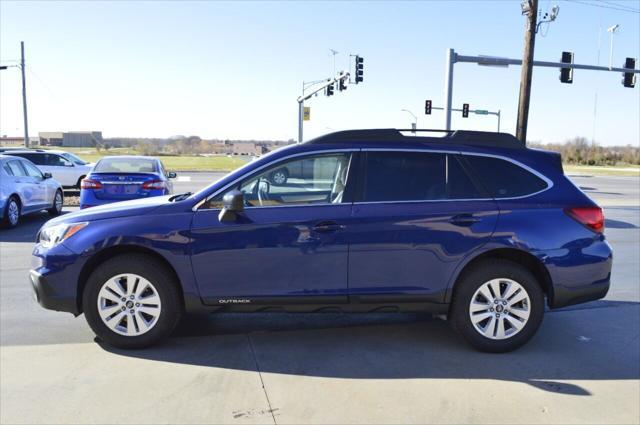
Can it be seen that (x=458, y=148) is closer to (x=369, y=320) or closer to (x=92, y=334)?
(x=369, y=320)

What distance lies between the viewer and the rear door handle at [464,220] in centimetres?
440

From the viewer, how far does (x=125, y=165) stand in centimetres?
1142

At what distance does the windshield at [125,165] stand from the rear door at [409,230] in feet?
24.5

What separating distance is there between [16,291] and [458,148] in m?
5.23

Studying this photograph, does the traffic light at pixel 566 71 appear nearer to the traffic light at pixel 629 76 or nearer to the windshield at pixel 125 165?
the traffic light at pixel 629 76

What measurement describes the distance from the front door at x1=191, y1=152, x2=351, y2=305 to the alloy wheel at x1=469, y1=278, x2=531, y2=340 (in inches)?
45.4

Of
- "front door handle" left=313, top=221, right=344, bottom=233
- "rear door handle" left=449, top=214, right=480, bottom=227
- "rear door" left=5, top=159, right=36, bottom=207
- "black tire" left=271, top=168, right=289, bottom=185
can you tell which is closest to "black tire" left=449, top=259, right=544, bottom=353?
"rear door handle" left=449, top=214, right=480, bottom=227

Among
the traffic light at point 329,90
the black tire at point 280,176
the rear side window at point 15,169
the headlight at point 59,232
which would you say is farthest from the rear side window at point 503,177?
the traffic light at point 329,90

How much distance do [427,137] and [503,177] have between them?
0.74m

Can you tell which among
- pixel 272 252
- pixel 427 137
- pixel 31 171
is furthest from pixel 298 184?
pixel 31 171

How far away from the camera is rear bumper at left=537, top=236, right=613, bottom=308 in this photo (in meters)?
4.48

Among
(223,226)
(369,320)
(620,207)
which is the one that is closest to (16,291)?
(223,226)

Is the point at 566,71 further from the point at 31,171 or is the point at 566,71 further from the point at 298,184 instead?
the point at 298,184

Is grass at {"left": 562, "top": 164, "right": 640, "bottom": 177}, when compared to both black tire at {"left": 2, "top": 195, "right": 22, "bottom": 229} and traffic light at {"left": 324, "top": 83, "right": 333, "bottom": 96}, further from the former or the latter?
black tire at {"left": 2, "top": 195, "right": 22, "bottom": 229}
